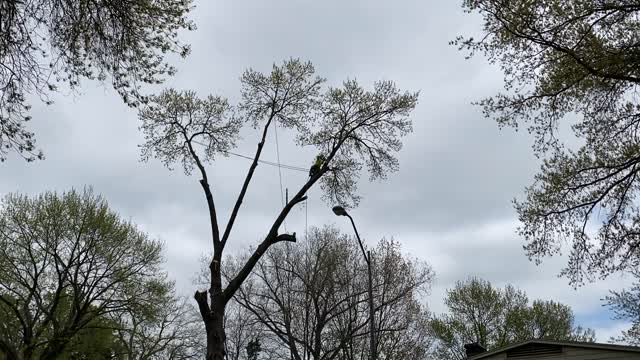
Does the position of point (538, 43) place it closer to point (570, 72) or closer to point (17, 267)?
point (570, 72)

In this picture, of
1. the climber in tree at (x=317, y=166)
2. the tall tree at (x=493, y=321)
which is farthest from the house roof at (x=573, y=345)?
the tall tree at (x=493, y=321)

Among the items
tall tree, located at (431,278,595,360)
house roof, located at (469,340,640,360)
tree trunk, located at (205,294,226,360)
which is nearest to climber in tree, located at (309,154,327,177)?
tree trunk, located at (205,294,226,360)

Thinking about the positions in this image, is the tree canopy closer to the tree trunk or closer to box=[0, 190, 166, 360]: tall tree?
box=[0, 190, 166, 360]: tall tree

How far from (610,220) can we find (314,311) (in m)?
19.2

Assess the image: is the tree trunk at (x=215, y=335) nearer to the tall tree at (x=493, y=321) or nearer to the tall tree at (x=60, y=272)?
the tall tree at (x=60, y=272)

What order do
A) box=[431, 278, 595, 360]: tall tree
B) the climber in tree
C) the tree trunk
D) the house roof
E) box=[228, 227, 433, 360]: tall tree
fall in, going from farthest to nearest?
box=[431, 278, 595, 360]: tall tree < box=[228, 227, 433, 360]: tall tree < the climber in tree < the house roof < the tree trunk

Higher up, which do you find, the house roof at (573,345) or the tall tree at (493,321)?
the tall tree at (493,321)

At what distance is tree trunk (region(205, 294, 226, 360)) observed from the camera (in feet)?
48.2

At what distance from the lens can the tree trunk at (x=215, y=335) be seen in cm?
1468

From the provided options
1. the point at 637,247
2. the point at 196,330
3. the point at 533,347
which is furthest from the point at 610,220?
the point at 196,330

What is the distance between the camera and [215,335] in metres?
14.8

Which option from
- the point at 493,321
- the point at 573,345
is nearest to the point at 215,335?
the point at 573,345

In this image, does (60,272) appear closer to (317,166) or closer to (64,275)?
(64,275)

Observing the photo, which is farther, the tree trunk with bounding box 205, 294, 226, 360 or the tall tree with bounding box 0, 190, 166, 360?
the tall tree with bounding box 0, 190, 166, 360
